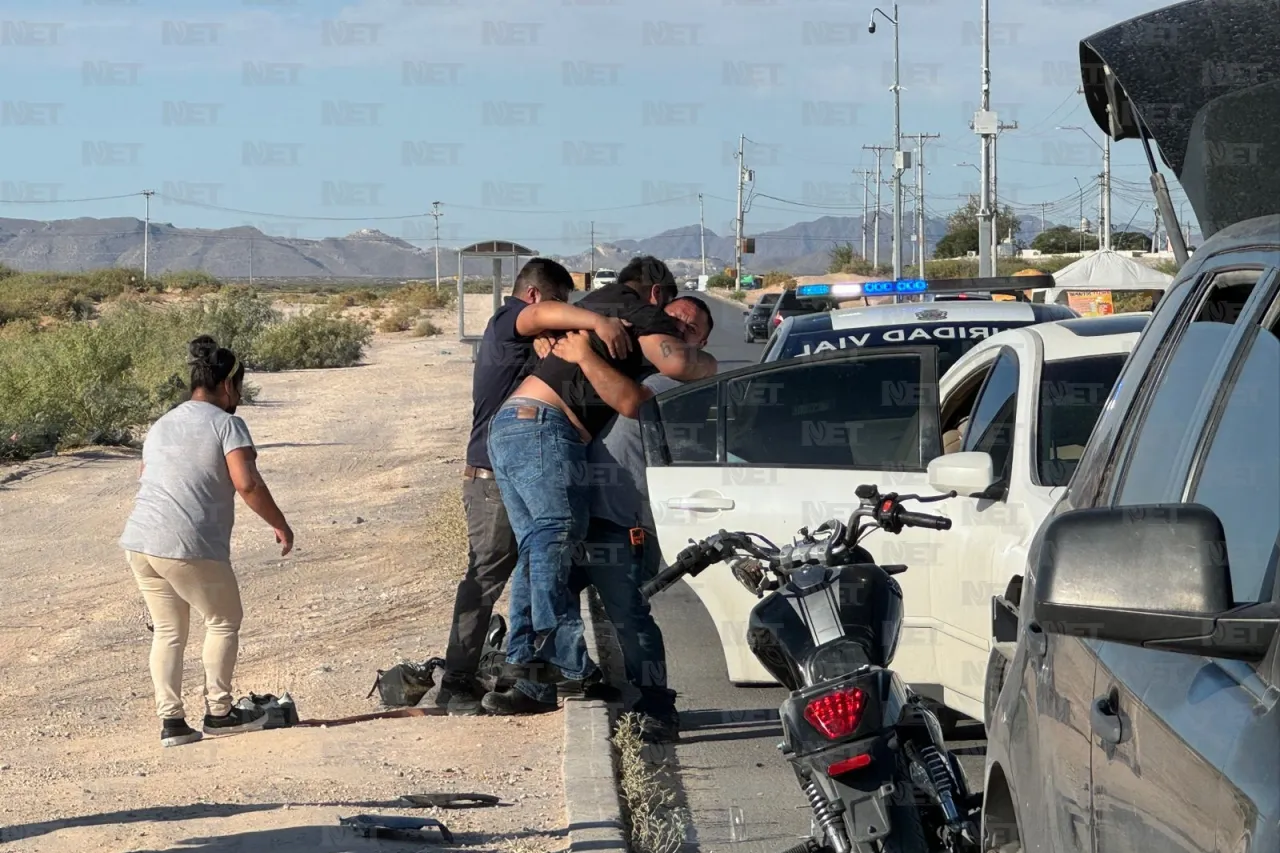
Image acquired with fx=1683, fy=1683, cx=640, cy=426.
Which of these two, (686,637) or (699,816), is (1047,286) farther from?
(699,816)

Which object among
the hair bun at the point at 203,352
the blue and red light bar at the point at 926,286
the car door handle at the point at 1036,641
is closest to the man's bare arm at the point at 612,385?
the hair bun at the point at 203,352

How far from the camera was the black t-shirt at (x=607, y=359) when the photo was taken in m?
6.68

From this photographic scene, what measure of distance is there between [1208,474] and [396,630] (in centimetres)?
752

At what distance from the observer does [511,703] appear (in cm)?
714

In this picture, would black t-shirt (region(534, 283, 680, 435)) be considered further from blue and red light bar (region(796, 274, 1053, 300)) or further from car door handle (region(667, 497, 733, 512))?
blue and red light bar (region(796, 274, 1053, 300))

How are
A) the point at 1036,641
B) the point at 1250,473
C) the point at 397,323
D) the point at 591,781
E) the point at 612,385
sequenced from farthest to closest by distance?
the point at 397,323, the point at 612,385, the point at 591,781, the point at 1036,641, the point at 1250,473

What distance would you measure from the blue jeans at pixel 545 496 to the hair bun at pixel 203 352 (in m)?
1.20

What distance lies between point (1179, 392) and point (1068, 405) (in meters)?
3.31

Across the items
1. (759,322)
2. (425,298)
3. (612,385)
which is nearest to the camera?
(612,385)

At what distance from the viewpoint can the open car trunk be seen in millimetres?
2559

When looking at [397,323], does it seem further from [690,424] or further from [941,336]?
[690,424]

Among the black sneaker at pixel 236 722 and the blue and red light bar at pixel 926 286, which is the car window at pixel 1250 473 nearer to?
the black sneaker at pixel 236 722

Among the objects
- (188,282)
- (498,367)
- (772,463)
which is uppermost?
(188,282)

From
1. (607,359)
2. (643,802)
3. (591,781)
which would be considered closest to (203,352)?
(607,359)
